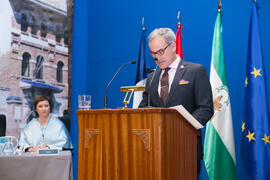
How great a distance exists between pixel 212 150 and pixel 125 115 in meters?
2.08

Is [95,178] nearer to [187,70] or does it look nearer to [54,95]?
[187,70]

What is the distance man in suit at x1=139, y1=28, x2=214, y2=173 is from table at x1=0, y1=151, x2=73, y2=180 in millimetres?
1390

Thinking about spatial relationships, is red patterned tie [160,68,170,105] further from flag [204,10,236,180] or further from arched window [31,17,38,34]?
arched window [31,17,38,34]

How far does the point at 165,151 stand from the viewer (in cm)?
170

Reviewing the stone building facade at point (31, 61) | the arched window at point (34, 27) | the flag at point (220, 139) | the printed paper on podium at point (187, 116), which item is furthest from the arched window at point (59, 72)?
the printed paper on podium at point (187, 116)

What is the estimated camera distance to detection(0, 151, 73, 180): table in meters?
3.12

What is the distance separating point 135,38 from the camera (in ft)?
17.3

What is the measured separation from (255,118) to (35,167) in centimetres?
230

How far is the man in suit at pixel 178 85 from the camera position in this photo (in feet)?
7.24

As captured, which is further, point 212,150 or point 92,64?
point 92,64

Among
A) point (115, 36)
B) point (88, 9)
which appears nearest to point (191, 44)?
point (115, 36)

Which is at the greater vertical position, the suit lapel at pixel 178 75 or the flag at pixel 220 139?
the suit lapel at pixel 178 75

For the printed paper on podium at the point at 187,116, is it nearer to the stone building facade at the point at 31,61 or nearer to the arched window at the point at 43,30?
the stone building facade at the point at 31,61

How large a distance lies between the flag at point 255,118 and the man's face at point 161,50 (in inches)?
56.7
